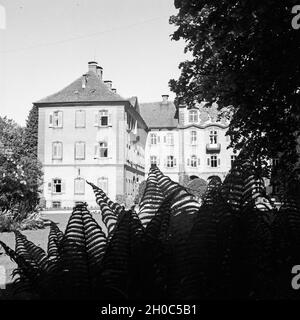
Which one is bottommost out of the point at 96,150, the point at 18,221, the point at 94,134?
the point at 18,221

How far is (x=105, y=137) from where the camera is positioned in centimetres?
2216

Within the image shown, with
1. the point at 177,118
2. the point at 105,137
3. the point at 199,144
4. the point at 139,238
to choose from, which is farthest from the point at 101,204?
the point at 199,144

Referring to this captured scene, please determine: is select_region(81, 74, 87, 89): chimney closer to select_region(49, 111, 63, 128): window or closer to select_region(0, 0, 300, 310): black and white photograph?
select_region(49, 111, 63, 128): window

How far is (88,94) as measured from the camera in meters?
21.3

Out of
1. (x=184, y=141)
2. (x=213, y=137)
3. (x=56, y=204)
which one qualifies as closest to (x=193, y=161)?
(x=184, y=141)

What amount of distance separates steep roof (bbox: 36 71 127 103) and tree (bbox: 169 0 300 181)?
15.6 metres

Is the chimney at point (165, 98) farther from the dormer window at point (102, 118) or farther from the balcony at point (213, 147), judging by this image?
the dormer window at point (102, 118)

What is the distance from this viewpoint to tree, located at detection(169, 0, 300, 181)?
10.2 feet

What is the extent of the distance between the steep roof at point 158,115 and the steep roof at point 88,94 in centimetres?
545

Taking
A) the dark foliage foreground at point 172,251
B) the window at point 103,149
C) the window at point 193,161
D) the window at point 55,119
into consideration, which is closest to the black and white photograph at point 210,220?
the dark foliage foreground at point 172,251

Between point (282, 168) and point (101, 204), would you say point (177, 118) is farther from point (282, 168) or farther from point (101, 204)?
point (101, 204)

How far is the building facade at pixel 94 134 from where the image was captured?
19312 mm

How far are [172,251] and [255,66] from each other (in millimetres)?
2807

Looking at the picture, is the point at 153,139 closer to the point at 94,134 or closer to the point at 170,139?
the point at 170,139
